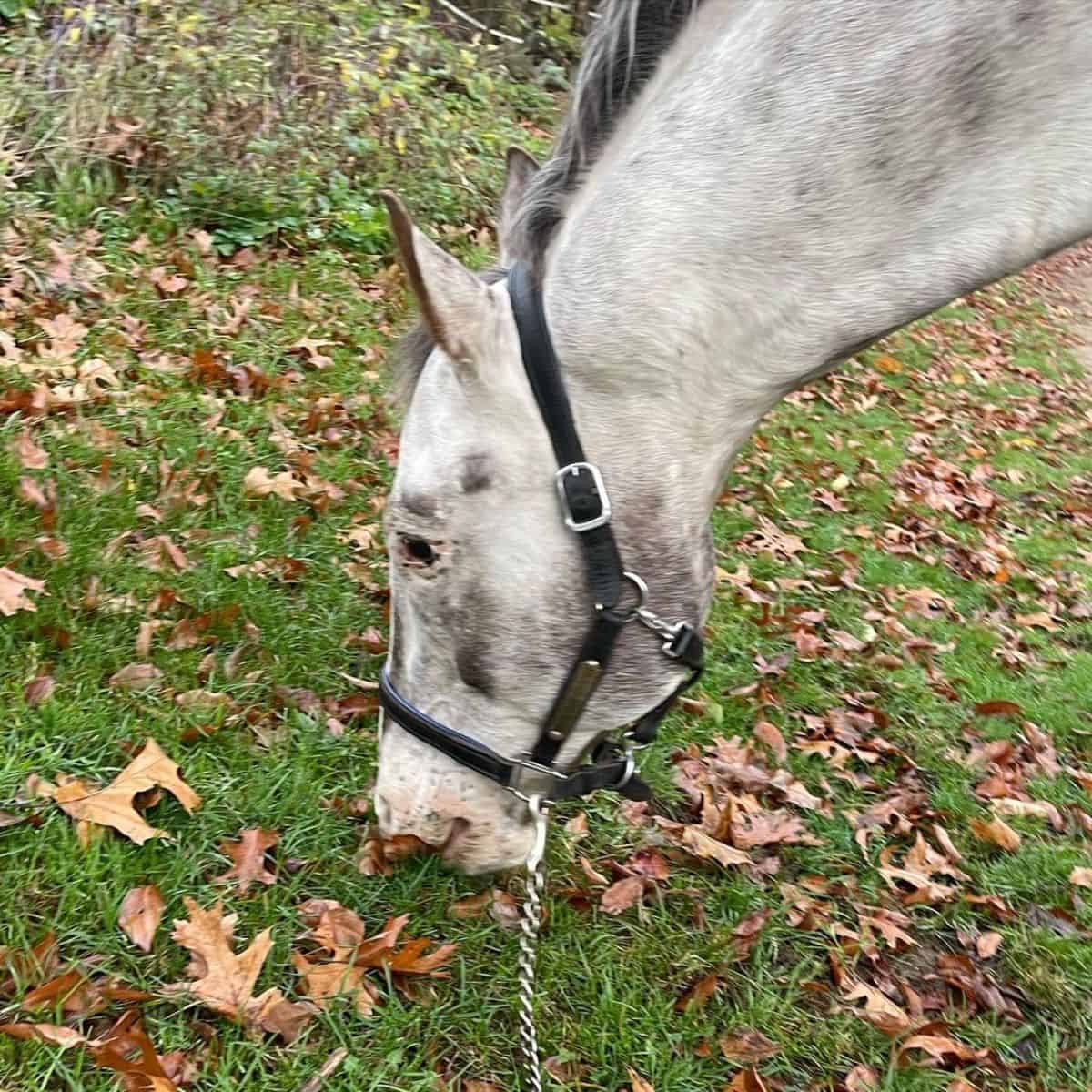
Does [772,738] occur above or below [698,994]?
below

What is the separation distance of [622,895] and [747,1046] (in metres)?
0.47

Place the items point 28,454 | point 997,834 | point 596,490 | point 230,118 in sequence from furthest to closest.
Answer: point 230,118
point 28,454
point 997,834
point 596,490

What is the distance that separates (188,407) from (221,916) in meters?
2.52

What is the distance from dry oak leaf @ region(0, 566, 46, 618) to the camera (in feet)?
8.66

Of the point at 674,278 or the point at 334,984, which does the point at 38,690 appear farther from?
the point at 674,278

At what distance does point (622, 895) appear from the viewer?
2.52 m

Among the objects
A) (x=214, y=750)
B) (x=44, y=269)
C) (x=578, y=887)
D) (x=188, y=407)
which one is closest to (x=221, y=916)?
(x=214, y=750)

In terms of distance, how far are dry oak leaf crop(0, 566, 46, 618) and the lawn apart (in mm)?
11

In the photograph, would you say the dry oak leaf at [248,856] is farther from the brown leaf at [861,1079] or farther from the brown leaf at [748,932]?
the brown leaf at [861,1079]

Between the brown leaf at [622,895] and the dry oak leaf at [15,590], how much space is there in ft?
5.86

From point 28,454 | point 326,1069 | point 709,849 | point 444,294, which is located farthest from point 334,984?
point 28,454

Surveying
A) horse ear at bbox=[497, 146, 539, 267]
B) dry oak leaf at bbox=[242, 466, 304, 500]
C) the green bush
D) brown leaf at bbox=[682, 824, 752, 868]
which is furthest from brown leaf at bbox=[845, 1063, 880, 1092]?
the green bush

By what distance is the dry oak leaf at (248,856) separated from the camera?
2221 millimetres

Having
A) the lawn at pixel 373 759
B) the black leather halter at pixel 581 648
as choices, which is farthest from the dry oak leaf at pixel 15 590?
the black leather halter at pixel 581 648
